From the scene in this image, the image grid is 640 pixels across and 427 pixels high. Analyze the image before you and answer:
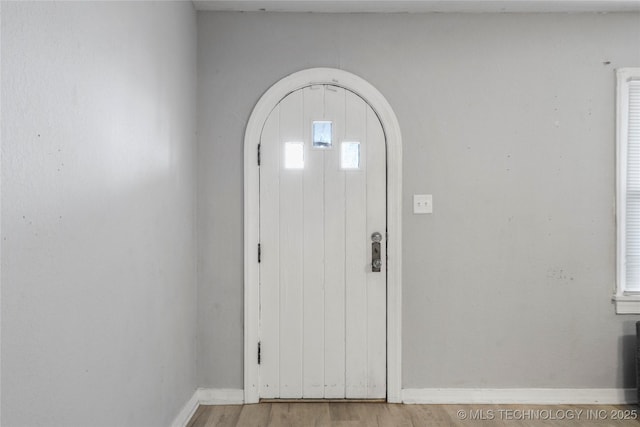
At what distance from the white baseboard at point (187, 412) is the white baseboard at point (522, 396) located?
1.29 metres

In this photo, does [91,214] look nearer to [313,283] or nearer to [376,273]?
[313,283]

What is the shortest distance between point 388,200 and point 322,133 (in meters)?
0.59

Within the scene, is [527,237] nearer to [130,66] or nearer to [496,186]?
[496,186]

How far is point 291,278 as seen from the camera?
9.70 feet

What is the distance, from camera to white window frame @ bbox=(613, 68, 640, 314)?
2947 mm

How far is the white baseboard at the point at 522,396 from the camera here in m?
2.95

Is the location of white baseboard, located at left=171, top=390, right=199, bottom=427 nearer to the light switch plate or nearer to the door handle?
the door handle

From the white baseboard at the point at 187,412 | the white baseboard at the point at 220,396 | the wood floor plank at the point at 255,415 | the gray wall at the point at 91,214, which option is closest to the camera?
the gray wall at the point at 91,214

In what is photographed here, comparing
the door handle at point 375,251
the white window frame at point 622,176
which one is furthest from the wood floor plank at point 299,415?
the white window frame at point 622,176

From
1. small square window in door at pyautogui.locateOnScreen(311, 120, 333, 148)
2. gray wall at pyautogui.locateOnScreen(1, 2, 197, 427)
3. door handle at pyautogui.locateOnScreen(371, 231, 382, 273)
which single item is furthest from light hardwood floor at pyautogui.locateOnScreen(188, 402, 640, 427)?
small square window in door at pyautogui.locateOnScreen(311, 120, 333, 148)

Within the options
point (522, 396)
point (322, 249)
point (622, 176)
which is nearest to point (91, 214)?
point (322, 249)

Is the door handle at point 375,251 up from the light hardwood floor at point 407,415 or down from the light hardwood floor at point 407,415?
up

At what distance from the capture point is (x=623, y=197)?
9.73ft

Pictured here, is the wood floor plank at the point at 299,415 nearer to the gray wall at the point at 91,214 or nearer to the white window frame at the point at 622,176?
the gray wall at the point at 91,214
